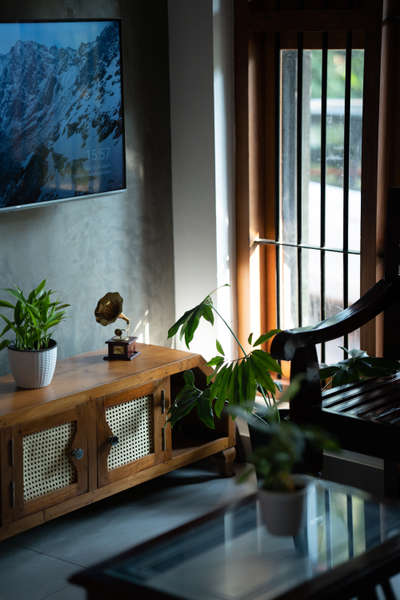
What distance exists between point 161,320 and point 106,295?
1.75ft

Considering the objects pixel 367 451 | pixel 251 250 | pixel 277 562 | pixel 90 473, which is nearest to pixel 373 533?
pixel 277 562

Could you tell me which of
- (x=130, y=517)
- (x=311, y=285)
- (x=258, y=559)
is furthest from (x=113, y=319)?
(x=258, y=559)

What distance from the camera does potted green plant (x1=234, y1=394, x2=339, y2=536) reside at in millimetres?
1898

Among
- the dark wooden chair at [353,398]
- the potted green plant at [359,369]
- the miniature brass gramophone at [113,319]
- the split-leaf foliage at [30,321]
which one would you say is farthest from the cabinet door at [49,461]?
the potted green plant at [359,369]

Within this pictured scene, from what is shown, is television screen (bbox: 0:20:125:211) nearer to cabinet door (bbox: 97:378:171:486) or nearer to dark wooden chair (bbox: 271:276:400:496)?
cabinet door (bbox: 97:378:171:486)

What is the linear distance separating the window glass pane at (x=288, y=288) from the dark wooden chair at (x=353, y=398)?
79 centimetres

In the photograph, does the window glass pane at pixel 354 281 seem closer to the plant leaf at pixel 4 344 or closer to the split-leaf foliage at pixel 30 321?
the split-leaf foliage at pixel 30 321

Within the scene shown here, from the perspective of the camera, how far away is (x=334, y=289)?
355cm

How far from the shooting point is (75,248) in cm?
346

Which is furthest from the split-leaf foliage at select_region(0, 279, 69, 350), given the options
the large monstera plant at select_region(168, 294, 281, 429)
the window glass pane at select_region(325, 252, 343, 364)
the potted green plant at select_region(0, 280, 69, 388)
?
the window glass pane at select_region(325, 252, 343, 364)

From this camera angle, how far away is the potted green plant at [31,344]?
2.99 m

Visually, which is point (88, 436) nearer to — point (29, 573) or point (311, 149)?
point (29, 573)

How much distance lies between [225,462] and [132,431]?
1.60 ft

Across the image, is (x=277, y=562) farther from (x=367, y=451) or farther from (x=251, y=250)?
(x=251, y=250)
